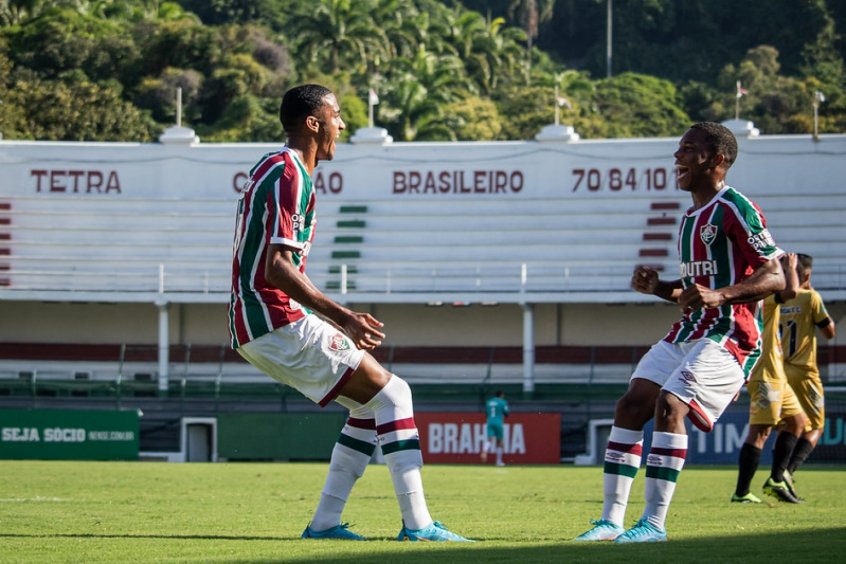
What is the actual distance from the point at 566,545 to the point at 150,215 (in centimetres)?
3530

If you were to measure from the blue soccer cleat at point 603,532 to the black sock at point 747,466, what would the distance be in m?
4.49

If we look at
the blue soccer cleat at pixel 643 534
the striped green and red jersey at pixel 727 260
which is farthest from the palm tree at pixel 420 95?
the blue soccer cleat at pixel 643 534

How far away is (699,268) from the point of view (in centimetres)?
828

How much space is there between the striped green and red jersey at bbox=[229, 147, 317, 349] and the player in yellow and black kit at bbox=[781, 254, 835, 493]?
23.4 ft

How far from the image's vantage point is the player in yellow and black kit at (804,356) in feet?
44.6

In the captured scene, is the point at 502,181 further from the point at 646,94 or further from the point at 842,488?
the point at 646,94

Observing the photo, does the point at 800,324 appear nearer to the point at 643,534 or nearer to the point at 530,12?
the point at 643,534

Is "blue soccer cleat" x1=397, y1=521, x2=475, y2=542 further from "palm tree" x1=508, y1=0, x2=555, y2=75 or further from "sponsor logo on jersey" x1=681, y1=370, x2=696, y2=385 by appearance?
"palm tree" x1=508, y1=0, x2=555, y2=75

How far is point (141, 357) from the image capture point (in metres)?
41.9

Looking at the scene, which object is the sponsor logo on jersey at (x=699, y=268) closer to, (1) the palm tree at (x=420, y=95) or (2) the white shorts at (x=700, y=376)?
(2) the white shorts at (x=700, y=376)

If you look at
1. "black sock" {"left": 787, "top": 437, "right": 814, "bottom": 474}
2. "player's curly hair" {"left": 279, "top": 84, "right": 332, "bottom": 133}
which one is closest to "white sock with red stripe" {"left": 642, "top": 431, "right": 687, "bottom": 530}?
"player's curly hair" {"left": 279, "top": 84, "right": 332, "bottom": 133}

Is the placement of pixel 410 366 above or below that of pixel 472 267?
below

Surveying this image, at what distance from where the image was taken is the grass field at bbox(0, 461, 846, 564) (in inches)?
279

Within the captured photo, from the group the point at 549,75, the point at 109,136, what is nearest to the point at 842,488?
the point at 109,136
